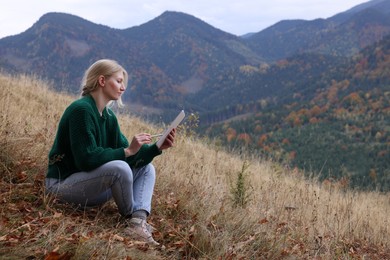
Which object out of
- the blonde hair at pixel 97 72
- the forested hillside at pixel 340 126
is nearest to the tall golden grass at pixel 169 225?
the blonde hair at pixel 97 72

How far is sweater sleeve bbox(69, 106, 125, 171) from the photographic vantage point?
295 centimetres

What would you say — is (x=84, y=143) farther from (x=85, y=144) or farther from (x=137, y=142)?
(x=137, y=142)

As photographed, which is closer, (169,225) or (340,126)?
(169,225)

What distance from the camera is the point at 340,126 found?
73.4 metres

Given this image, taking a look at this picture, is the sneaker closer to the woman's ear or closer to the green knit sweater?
the green knit sweater

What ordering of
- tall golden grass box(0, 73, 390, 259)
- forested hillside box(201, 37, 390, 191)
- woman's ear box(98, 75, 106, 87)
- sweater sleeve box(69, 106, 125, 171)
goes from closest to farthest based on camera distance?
tall golden grass box(0, 73, 390, 259)
sweater sleeve box(69, 106, 125, 171)
woman's ear box(98, 75, 106, 87)
forested hillside box(201, 37, 390, 191)

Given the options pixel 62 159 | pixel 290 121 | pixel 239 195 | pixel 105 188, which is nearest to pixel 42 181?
pixel 62 159

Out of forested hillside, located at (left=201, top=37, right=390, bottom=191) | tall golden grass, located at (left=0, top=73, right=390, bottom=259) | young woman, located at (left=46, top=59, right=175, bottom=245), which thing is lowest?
forested hillside, located at (left=201, top=37, right=390, bottom=191)

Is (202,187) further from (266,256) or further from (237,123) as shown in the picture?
(237,123)

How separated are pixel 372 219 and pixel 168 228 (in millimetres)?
3780

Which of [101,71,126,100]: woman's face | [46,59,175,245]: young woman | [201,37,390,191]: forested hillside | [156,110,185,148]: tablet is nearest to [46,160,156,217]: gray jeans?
[46,59,175,245]: young woman

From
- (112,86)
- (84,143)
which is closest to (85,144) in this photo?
(84,143)

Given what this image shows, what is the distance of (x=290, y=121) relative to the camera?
8644cm

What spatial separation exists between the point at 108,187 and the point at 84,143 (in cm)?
36
